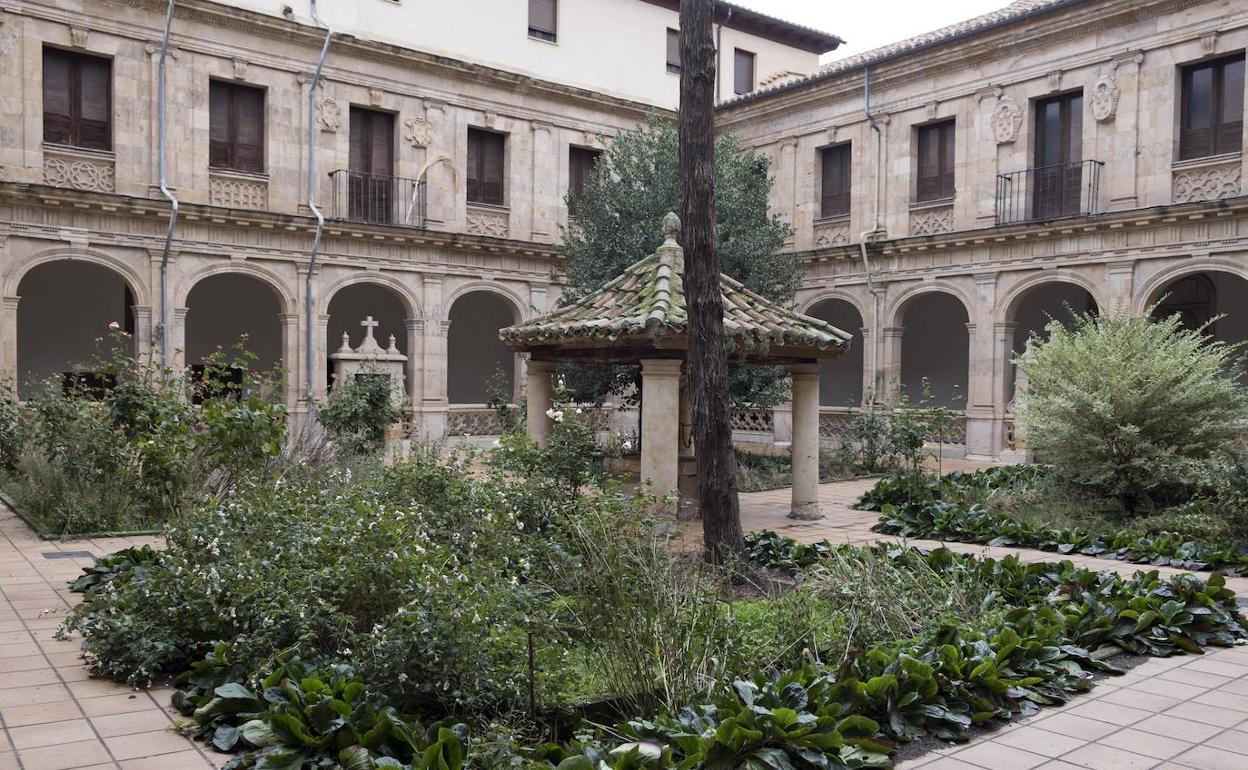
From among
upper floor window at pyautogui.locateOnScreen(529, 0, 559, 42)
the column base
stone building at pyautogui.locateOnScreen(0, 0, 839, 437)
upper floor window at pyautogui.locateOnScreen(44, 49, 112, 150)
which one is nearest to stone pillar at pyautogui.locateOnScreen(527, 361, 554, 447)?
the column base

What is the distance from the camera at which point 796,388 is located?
36.8 ft

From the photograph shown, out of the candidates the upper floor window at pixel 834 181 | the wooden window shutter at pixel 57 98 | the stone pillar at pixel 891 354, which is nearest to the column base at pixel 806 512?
the stone pillar at pixel 891 354

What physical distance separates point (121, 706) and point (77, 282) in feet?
60.5

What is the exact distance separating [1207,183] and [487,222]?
1365 cm

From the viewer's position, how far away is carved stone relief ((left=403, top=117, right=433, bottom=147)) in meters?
20.7

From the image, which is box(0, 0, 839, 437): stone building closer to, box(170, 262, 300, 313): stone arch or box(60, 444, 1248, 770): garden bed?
box(170, 262, 300, 313): stone arch

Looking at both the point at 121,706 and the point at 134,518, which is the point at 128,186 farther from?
the point at 121,706

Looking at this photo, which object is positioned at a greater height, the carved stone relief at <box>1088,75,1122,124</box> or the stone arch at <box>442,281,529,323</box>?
the carved stone relief at <box>1088,75,1122,124</box>

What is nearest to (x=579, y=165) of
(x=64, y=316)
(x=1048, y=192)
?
(x=1048, y=192)

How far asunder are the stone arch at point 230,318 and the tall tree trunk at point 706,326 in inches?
633

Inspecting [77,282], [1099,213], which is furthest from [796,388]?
[77,282]

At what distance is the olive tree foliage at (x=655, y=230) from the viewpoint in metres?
17.3

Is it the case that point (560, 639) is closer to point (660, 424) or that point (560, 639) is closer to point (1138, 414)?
point (660, 424)

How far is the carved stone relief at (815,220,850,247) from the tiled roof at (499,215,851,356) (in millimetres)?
11167
